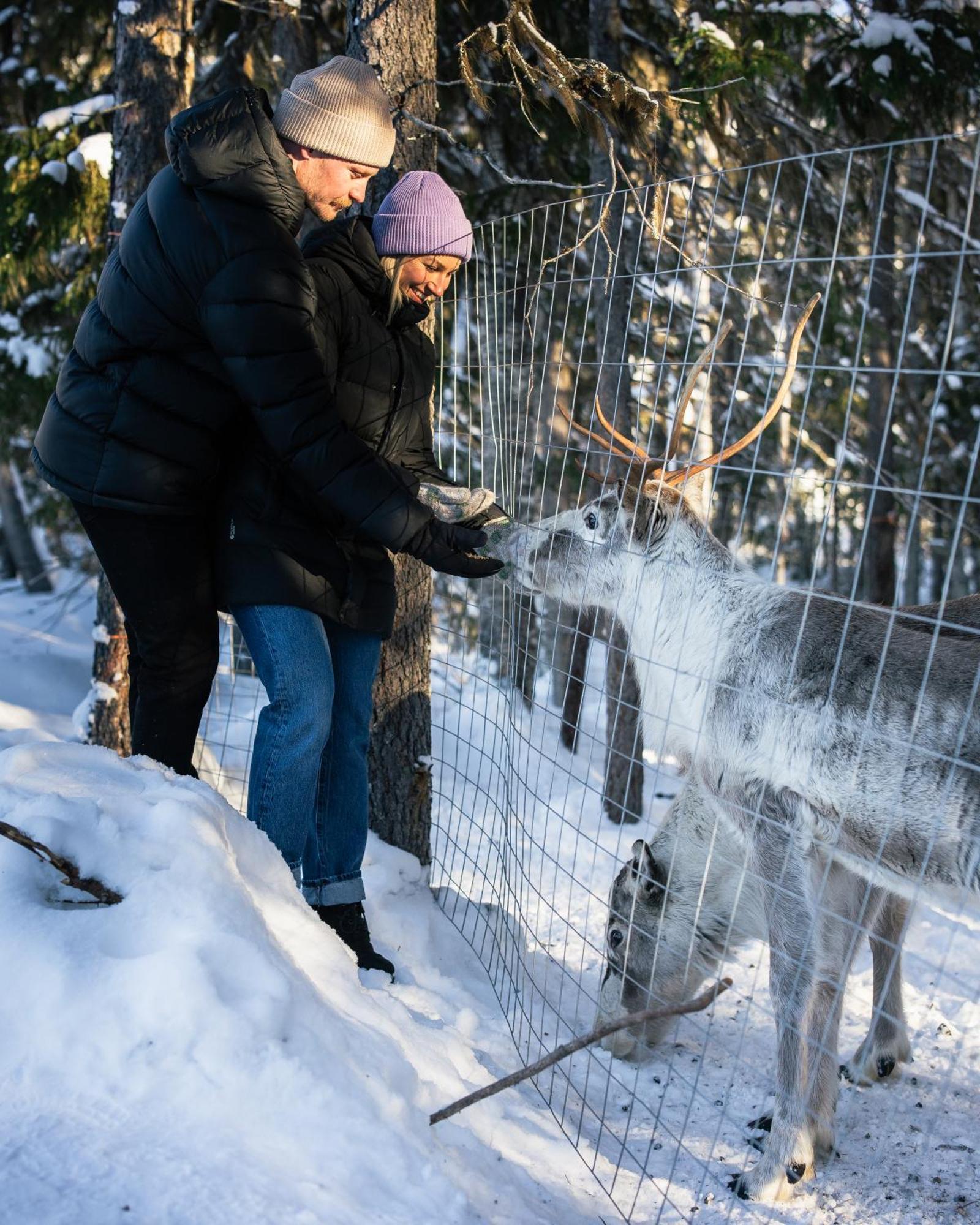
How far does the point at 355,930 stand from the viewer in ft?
11.4

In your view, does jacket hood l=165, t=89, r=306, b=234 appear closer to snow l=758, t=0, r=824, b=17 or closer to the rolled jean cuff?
the rolled jean cuff

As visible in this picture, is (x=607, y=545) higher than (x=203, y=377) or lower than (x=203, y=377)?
lower

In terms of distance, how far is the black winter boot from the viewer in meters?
3.43

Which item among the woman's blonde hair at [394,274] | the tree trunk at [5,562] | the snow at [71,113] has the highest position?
the snow at [71,113]

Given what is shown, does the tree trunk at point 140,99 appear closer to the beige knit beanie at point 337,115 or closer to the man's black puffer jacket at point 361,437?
the man's black puffer jacket at point 361,437

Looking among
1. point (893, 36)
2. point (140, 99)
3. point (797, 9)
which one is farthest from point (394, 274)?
point (893, 36)

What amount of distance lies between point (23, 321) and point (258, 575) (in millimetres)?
6818

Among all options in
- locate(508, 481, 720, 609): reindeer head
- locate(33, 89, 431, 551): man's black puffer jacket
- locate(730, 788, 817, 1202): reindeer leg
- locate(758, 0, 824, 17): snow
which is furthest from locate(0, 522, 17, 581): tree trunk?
locate(730, 788, 817, 1202): reindeer leg

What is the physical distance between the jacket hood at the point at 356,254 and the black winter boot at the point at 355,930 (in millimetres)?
1954

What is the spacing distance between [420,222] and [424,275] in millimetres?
170

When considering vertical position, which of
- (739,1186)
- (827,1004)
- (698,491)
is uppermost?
(698,491)

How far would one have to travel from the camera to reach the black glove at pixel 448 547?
3.04 metres

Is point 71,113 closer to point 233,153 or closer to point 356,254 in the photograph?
point 356,254

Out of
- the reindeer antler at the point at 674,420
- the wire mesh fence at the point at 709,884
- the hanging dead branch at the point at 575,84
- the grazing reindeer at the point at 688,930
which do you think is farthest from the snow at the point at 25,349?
the grazing reindeer at the point at 688,930
